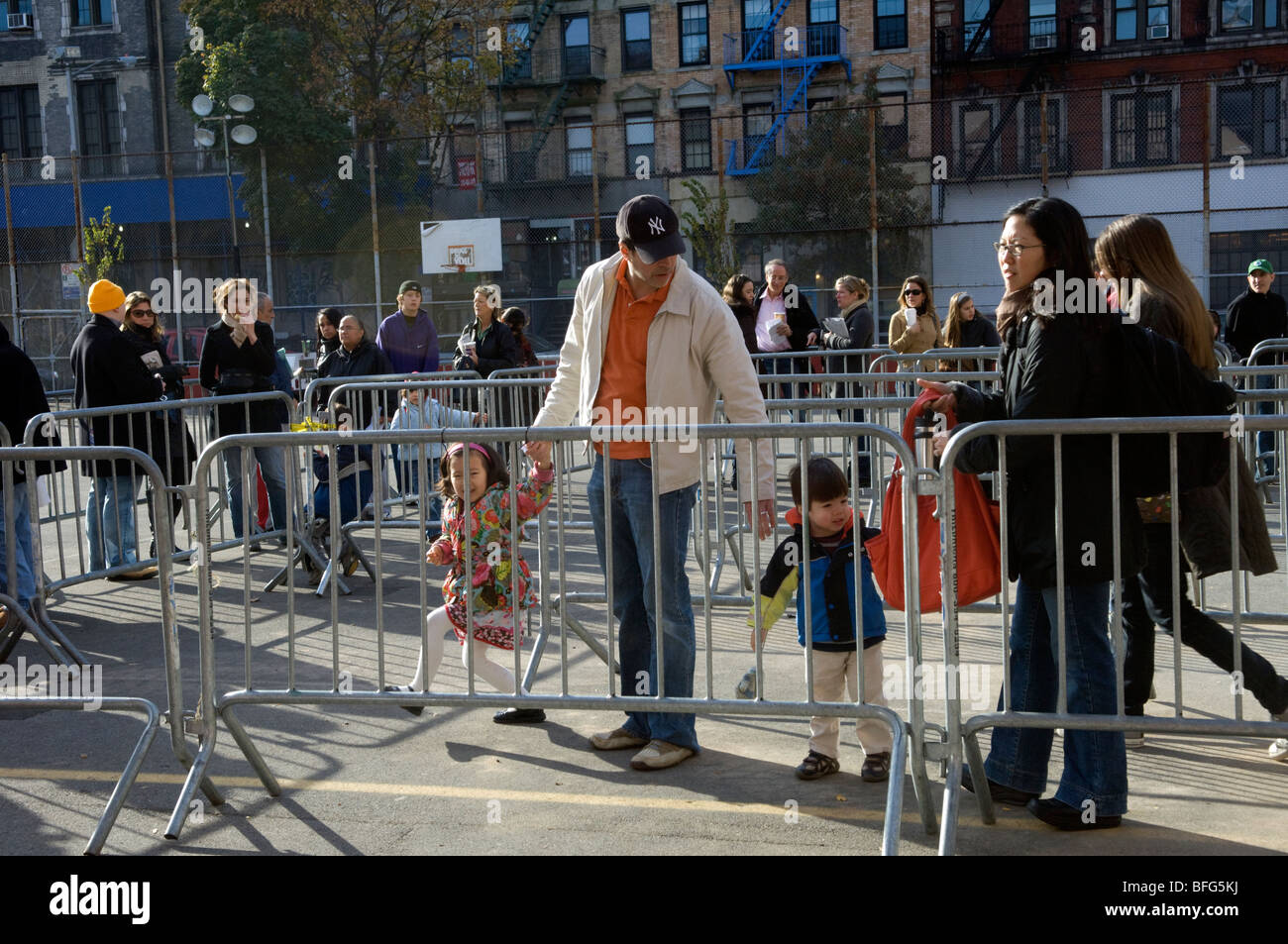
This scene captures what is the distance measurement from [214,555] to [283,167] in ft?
76.0

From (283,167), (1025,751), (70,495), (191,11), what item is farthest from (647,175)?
(1025,751)

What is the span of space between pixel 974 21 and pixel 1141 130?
6.36 meters

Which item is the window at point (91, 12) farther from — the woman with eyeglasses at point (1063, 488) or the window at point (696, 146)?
the woman with eyeglasses at point (1063, 488)

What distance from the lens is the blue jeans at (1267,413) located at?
10.1 meters

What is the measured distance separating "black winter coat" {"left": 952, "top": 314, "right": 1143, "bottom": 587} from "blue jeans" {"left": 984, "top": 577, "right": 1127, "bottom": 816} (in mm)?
126

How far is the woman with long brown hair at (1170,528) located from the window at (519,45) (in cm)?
3632

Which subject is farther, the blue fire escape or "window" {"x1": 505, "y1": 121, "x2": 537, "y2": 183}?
the blue fire escape

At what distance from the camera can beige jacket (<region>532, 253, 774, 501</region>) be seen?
5.22 metres

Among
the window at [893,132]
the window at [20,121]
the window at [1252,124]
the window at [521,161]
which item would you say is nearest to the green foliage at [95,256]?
the window at [521,161]

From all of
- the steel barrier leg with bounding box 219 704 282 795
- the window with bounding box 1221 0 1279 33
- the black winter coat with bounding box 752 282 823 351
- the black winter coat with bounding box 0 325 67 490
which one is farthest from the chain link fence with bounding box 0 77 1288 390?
the steel barrier leg with bounding box 219 704 282 795

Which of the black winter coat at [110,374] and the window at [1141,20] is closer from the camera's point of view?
the black winter coat at [110,374]

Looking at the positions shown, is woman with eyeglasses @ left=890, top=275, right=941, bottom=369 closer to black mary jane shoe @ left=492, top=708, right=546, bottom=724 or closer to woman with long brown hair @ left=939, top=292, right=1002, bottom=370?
woman with long brown hair @ left=939, top=292, right=1002, bottom=370

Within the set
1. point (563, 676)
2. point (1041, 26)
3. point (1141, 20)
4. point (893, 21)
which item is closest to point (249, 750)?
point (563, 676)
